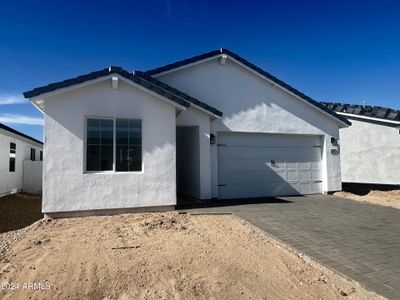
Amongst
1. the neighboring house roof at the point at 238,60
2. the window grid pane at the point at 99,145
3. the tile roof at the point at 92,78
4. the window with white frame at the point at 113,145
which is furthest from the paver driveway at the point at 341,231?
the neighboring house roof at the point at 238,60

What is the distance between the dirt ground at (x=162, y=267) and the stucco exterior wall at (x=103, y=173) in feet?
4.45

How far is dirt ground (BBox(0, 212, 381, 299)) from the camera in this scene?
12.2 feet

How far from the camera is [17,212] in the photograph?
35.2ft

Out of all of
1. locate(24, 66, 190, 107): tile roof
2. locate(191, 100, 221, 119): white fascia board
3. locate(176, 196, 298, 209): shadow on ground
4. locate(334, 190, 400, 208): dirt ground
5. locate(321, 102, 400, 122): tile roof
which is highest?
locate(321, 102, 400, 122): tile roof

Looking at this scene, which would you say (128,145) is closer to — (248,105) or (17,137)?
(248,105)

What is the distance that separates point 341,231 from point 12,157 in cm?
1589

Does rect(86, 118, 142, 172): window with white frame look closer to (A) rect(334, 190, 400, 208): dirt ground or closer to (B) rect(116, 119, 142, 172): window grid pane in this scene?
(B) rect(116, 119, 142, 172): window grid pane

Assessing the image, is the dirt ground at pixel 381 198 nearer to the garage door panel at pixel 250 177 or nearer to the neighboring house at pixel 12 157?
the garage door panel at pixel 250 177

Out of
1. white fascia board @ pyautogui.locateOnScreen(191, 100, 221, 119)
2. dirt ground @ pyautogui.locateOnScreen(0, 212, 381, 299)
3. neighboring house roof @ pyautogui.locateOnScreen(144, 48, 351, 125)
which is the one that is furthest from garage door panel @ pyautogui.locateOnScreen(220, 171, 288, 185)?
dirt ground @ pyautogui.locateOnScreen(0, 212, 381, 299)

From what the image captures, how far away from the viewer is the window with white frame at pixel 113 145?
8.02 metres

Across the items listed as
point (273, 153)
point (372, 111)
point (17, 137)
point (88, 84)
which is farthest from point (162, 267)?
point (372, 111)

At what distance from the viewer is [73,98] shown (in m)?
7.88

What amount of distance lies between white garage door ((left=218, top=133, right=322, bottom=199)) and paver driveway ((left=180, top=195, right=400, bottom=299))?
1.02 m

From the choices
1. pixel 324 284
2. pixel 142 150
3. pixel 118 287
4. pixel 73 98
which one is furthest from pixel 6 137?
pixel 324 284
